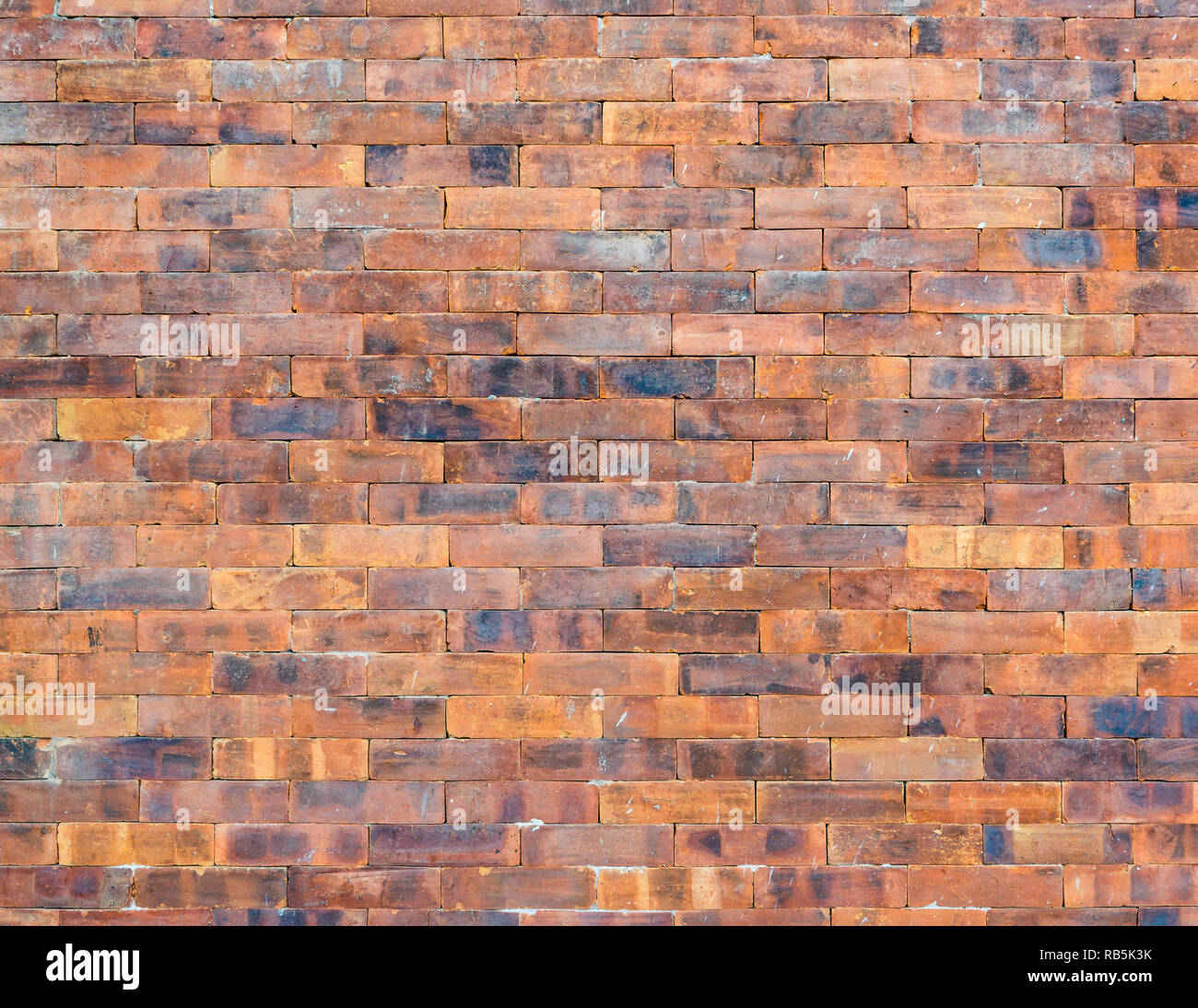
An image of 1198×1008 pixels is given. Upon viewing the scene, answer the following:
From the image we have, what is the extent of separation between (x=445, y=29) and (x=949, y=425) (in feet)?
6.95

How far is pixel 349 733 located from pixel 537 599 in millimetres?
760

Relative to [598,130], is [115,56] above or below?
above

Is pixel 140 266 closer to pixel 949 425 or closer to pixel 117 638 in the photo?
pixel 117 638

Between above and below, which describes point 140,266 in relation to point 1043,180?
below

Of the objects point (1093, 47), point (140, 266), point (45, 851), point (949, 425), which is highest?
point (1093, 47)

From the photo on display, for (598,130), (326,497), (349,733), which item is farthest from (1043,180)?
(349,733)

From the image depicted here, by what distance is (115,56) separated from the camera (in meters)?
3.07

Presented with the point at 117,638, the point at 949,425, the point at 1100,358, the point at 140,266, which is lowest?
the point at 117,638

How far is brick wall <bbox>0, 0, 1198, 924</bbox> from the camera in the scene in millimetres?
3029

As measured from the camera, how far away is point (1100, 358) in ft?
9.97

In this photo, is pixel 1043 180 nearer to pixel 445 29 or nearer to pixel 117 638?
pixel 445 29

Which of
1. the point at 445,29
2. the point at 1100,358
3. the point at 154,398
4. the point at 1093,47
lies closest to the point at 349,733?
the point at 154,398

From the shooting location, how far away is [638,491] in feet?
9.95

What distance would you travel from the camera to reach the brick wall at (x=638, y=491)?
3.03 m
